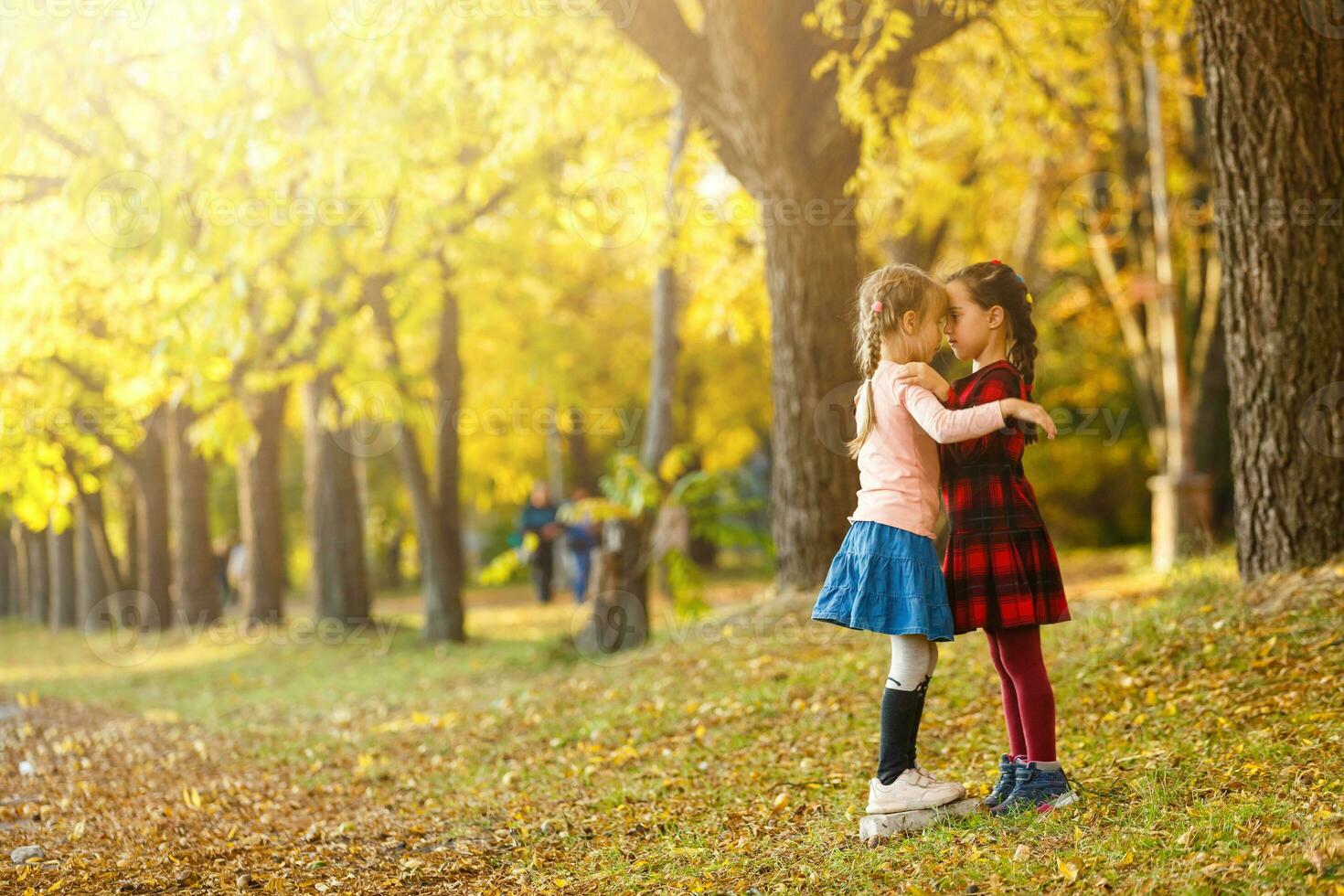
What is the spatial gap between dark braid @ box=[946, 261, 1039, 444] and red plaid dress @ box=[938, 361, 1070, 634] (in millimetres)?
174

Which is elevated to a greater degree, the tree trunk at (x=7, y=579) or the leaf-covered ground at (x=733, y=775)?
the leaf-covered ground at (x=733, y=775)

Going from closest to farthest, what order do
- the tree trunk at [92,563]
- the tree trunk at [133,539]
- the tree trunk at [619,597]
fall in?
the tree trunk at [619,597], the tree trunk at [92,563], the tree trunk at [133,539]

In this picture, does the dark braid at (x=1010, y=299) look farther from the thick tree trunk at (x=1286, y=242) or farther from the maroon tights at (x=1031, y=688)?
the thick tree trunk at (x=1286, y=242)

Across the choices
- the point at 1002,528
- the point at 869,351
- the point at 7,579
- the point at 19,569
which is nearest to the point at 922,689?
the point at 1002,528

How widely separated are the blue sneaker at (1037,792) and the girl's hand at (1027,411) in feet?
3.90

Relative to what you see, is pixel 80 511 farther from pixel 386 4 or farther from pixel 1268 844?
pixel 1268 844

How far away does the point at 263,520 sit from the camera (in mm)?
17234

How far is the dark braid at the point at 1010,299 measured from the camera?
14.1 feet

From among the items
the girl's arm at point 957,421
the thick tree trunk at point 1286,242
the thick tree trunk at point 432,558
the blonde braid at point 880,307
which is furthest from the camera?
the thick tree trunk at point 432,558

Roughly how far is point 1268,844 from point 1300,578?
10.1 ft

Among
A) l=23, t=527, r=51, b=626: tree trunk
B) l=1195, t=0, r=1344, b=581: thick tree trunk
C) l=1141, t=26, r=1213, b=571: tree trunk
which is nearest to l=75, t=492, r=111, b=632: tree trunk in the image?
Result: l=23, t=527, r=51, b=626: tree trunk

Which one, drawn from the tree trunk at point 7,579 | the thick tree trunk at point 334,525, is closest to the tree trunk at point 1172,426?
the thick tree trunk at point 334,525

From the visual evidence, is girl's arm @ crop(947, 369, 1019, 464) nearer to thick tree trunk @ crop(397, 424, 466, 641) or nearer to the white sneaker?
the white sneaker

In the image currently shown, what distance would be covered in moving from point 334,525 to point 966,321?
12501mm
